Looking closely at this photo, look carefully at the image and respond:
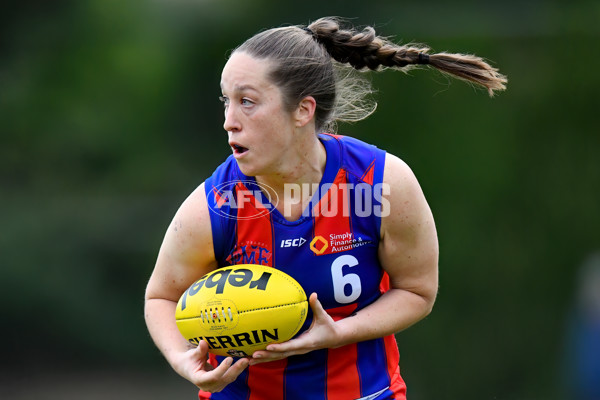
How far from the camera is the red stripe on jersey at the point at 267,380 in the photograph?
2.78 metres

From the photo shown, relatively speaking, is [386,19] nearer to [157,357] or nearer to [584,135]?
[584,135]

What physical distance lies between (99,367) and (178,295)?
12.6 ft

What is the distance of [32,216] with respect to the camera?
6367mm

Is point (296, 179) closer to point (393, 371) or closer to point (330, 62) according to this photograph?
point (330, 62)

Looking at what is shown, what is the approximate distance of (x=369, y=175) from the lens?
8.94 ft

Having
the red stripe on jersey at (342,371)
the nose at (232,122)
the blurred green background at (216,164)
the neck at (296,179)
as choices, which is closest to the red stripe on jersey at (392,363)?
the red stripe on jersey at (342,371)

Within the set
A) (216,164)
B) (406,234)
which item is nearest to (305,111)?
(406,234)

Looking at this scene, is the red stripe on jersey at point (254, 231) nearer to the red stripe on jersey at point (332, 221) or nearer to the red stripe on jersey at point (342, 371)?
the red stripe on jersey at point (332, 221)

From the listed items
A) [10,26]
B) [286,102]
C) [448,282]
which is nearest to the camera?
[286,102]

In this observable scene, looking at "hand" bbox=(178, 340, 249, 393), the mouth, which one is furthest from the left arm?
the mouth

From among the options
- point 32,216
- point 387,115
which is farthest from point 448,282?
point 32,216

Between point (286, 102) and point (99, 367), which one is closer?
point (286, 102)

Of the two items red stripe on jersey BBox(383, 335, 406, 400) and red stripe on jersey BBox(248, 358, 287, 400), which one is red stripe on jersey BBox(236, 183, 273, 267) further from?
red stripe on jersey BBox(383, 335, 406, 400)

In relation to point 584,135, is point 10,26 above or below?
above
